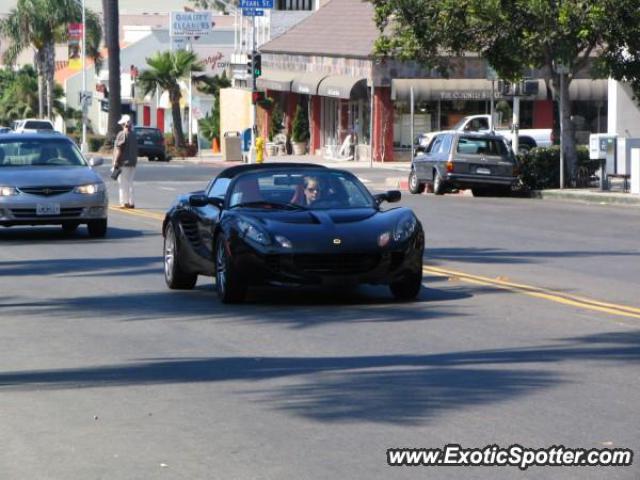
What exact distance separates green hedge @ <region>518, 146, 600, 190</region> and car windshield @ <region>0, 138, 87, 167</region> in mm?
16159

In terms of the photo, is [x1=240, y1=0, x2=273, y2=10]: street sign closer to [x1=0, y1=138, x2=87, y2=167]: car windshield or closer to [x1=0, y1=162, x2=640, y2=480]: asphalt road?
[x1=0, y1=138, x2=87, y2=167]: car windshield

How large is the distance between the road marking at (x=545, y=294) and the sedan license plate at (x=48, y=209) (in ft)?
23.2

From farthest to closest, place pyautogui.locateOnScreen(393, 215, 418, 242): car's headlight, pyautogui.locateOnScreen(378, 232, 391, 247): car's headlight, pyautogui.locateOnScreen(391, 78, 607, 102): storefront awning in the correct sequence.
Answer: pyautogui.locateOnScreen(391, 78, 607, 102): storefront awning, pyautogui.locateOnScreen(393, 215, 418, 242): car's headlight, pyautogui.locateOnScreen(378, 232, 391, 247): car's headlight

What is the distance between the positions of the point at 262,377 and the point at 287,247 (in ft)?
11.8

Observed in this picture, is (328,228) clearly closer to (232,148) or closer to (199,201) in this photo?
(199,201)

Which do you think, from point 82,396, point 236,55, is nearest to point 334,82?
point 236,55

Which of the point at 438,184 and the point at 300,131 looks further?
the point at 300,131

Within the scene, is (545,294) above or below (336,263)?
below

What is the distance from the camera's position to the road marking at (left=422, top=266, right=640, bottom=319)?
1347 cm

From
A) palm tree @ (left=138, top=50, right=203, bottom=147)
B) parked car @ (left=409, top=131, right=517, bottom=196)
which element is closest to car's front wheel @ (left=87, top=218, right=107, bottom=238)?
parked car @ (left=409, top=131, right=517, bottom=196)

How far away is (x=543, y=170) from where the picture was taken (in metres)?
37.3

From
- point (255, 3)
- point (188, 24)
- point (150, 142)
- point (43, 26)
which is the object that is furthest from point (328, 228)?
point (43, 26)

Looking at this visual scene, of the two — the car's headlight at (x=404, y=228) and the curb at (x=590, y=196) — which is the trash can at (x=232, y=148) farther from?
the car's headlight at (x=404, y=228)

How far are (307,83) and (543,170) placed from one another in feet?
91.3
